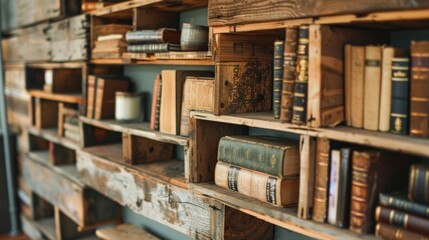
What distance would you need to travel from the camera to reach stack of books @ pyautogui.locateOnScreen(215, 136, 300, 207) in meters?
1.39

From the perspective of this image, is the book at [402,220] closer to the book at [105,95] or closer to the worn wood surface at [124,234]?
the worn wood surface at [124,234]

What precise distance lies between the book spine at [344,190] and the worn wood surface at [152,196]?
547 millimetres

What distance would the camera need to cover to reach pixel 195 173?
169 centimetres

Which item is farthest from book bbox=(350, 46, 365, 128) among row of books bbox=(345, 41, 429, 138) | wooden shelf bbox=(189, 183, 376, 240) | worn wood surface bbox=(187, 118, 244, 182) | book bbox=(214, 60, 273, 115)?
worn wood surface bbox=(187, 118, 244, 182)

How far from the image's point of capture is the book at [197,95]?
164cm

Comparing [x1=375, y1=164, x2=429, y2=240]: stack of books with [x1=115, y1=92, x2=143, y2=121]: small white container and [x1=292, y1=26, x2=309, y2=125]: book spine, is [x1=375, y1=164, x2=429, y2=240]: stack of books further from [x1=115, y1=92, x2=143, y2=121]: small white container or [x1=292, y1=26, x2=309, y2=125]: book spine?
[x1=115, y1=92, x2=143, y2=121]: small white container

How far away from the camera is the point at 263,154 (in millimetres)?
1442

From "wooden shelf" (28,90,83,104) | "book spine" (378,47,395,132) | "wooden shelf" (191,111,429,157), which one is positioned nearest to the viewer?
"wooden shelf" (191,111,429,157)

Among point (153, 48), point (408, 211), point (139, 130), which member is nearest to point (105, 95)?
point (139, 130)

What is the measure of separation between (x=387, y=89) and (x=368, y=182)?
0.85 ft

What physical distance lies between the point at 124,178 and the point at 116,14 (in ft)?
2.87

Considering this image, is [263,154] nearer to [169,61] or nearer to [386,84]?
[386,84]

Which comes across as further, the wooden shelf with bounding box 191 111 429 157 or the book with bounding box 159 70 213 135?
the book with bounding box 159 70 213 135

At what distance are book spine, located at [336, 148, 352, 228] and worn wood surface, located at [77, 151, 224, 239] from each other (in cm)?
55
